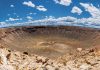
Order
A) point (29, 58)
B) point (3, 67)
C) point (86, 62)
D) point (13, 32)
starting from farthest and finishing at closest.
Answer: point (13, 32)
point (29, 58)
point (86, 62)
point (3, 67)

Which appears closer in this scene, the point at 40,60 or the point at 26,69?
the point at 26,69

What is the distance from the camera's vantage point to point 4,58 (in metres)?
20.1

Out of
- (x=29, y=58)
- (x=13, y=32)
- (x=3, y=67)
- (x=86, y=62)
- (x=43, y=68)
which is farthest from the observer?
(x=13, y=32)

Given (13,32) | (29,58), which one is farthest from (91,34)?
(29,58)

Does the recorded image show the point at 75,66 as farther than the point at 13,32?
No

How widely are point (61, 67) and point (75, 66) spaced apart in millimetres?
1278

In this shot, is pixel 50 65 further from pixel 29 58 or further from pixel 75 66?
pixel 29 58

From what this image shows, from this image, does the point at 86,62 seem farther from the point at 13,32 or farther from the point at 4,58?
the point at 13,32

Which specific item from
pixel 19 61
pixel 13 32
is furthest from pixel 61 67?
pixel 13 32

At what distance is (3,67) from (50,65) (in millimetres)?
3914

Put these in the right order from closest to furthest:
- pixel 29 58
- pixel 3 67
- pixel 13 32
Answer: pixel 3 67 < pixel 29 58 < pixel 13 32

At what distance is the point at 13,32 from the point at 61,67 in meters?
140

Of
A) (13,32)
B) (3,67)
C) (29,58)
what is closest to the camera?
(3,67)

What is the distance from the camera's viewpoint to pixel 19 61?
2138 cm
